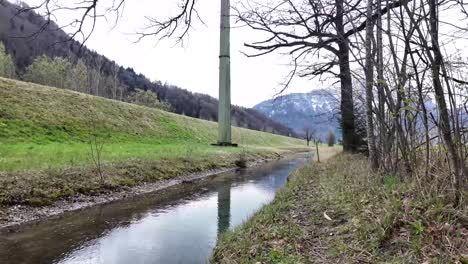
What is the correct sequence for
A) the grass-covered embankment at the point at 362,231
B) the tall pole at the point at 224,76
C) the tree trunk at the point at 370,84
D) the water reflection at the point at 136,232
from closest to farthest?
the grass-covered embankment at the point at 362,231, the water reflection at the point at 136,232, the tree trunk at the point at 370,84, the tall pole at the point at 224,76

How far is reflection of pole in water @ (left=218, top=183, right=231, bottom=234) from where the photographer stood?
915cm

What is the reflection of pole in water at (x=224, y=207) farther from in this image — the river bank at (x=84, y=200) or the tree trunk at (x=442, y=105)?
the tree trunk at (x=442, y=105)

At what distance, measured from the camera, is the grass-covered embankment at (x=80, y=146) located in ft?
36.9

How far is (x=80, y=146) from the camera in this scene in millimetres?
20844

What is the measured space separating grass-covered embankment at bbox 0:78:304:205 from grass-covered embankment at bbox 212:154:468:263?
7281 millimetres

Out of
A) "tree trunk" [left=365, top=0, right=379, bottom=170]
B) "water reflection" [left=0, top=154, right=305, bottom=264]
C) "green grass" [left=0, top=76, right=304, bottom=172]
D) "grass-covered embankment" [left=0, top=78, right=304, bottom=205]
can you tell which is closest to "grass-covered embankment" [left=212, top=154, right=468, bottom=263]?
"water reflection" [left=0, top=154, right=305, bottom=264]

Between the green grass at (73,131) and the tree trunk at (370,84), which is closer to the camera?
the tree trunk at (370,84)

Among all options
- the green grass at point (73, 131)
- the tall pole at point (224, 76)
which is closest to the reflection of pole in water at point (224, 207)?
the green grass at point (73, 131)

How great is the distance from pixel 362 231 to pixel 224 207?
721 cm

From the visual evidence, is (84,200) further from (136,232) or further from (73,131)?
(73,131)

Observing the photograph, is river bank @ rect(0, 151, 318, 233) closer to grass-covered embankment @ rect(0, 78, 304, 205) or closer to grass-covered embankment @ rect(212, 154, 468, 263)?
grass-covered embankment @ rect(0, 78, 304, 205)

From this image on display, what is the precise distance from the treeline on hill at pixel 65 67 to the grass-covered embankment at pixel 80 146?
3.83 m

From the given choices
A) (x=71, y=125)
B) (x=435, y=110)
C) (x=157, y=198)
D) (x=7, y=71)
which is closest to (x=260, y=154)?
(x=71, y=125)

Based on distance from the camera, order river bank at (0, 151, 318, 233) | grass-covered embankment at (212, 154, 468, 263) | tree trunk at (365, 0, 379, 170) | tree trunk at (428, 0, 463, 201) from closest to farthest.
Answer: grass-covered embankment at (212, 154, 468, 263) → tree trunk at (428, 0, 463, 201) → tree trunk at (365, 0, 379, 170) → river bank at (0, 151, 318, 233)
